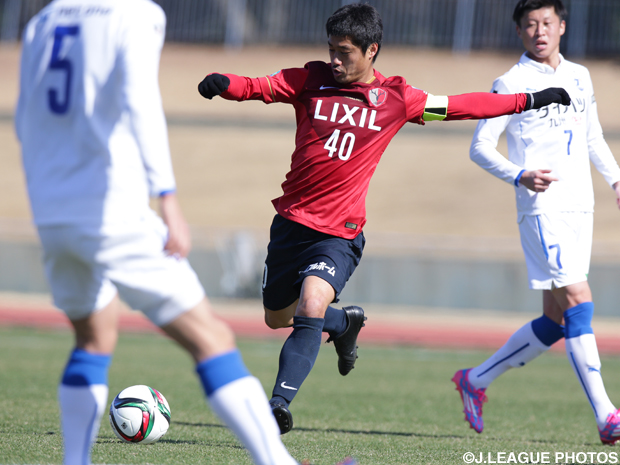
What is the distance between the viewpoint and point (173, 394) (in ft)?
22.5

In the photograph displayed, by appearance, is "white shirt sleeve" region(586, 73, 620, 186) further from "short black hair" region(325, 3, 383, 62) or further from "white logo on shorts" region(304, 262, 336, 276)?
"white logo on shorts" region(304, 262, 336, 276)

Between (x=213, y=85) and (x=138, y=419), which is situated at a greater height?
(x=213, y=85)

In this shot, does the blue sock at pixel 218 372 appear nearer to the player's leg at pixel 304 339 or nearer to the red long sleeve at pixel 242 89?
the player's leg at pixel 304 339

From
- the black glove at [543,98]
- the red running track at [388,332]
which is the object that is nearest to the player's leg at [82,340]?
Answer: the black glove at [543,98]

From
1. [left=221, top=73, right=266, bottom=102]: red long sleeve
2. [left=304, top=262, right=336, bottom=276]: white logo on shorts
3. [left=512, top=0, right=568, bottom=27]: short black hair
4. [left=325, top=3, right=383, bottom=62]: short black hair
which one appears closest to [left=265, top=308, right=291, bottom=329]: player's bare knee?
[left=304, top=262, right=336, bottom=276]: white logo on shorts

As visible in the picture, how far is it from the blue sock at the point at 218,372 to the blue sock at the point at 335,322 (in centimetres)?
215

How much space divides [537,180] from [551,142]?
19.5 inches

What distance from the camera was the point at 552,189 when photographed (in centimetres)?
502

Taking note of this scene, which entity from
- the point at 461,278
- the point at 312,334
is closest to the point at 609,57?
the point at 461,278

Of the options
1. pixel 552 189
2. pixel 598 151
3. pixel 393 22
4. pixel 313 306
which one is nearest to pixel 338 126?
pixel 313 306

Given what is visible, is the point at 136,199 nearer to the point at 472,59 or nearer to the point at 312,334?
the point at 312,334

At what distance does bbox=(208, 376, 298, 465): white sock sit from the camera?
2713 millimetres

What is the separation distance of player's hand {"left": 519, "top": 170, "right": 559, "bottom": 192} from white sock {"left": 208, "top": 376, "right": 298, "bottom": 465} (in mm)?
2678

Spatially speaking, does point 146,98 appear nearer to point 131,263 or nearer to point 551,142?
point 131,263
